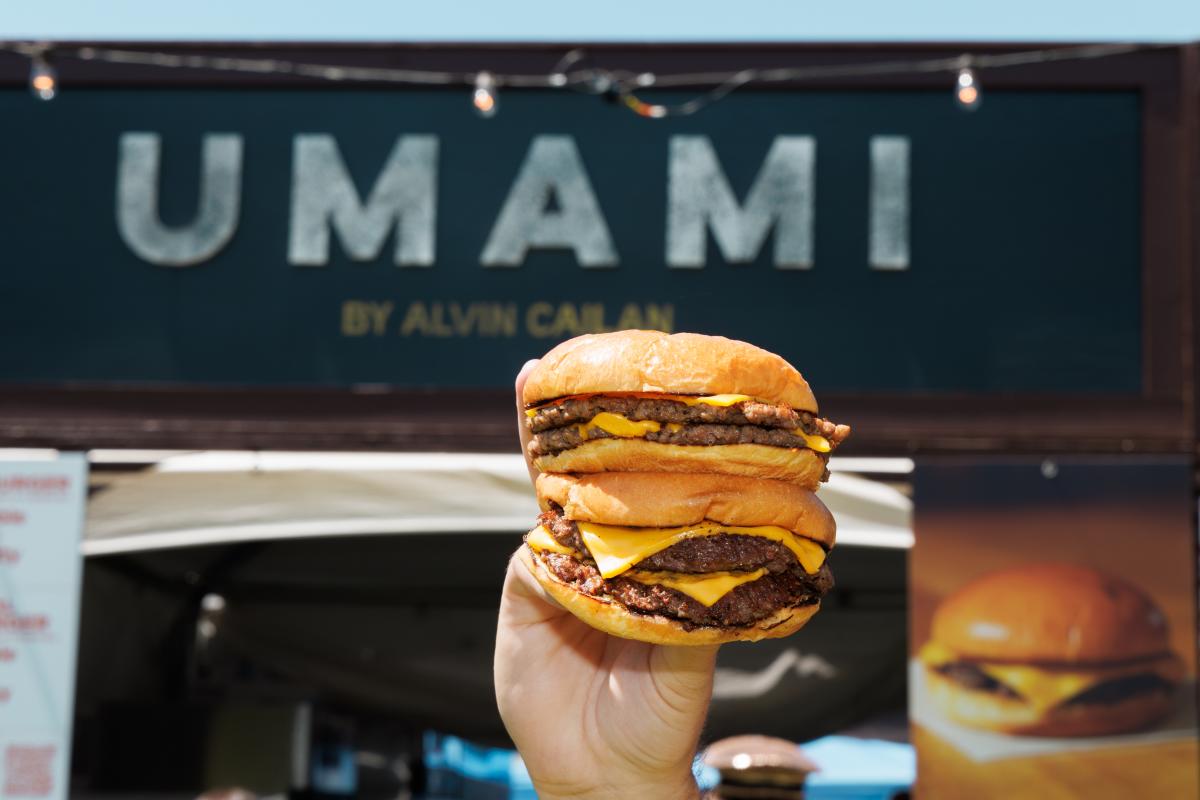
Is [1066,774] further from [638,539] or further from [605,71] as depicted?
[638,539]

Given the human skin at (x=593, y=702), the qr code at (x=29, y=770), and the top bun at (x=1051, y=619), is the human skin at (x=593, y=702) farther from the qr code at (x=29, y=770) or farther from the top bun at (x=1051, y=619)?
the qr code at (x=29, y=770)

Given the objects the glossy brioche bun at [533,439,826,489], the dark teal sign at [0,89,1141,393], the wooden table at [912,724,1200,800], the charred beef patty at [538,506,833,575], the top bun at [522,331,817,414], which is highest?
the dark teal sign at [0,89,1141,393]

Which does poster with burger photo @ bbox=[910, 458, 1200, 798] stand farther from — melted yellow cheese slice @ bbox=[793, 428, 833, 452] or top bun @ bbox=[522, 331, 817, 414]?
top bun @ bbox=[522, 331, 817, 414]

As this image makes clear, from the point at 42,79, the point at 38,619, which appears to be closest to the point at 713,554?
the point at 38,619

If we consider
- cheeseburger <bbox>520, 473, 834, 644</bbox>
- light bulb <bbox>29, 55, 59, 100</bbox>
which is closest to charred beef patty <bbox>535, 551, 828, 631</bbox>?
cheeseburger <bbox>520, 473, 834, 644</bbox>

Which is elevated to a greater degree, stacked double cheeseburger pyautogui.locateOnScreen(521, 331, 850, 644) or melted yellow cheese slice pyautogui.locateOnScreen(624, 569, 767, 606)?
stacked double cheeseburger pyautogui.locateOnScreen(521, 331, 850, 644)

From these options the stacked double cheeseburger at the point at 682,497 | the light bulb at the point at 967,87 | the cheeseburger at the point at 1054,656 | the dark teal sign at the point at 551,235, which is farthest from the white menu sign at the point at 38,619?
the stacked double cheeseburger at the point at 682,497
